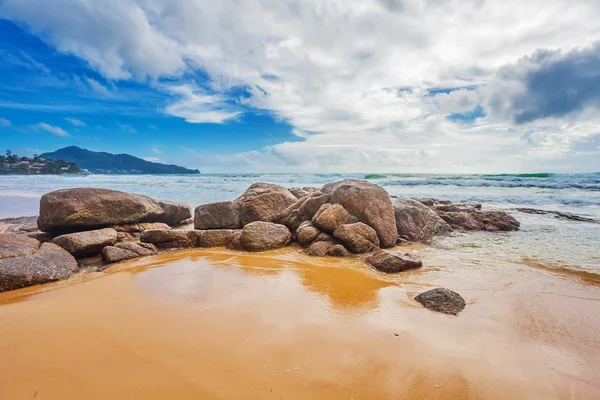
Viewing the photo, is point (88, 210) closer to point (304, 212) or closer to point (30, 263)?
point (30, 263)

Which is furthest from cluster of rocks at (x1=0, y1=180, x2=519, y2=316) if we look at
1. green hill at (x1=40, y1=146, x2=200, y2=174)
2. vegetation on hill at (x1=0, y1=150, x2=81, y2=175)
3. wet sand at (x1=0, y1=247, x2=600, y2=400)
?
green hill at (x1=40, y1=146, x2=200, y2=174)

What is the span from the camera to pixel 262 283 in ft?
14.3

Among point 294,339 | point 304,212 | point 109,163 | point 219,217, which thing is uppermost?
point 109,163

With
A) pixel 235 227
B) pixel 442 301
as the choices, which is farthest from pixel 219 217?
pixel 442 301

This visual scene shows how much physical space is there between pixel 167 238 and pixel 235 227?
6.14ft

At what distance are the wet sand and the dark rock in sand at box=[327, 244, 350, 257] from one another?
1408 millimetres

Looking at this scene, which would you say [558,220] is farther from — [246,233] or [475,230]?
[246,233]

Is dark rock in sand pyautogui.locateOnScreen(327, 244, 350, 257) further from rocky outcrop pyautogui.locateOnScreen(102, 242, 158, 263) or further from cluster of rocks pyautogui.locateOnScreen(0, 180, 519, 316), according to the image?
rocky outcrop pyautogui.locateOnScreen(102, 242, 158, 263)

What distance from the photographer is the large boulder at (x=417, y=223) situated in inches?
311

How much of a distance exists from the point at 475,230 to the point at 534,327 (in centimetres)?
660

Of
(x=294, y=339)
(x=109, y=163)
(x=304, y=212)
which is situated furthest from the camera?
(x=109, y=163)

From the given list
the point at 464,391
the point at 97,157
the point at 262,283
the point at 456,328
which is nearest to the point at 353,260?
the point at 262,283

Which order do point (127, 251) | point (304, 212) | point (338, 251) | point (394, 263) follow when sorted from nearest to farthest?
point (394, 263) < point (127, 251) < point (338, 251) < point (304, 212)

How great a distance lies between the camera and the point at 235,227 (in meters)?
8.16
